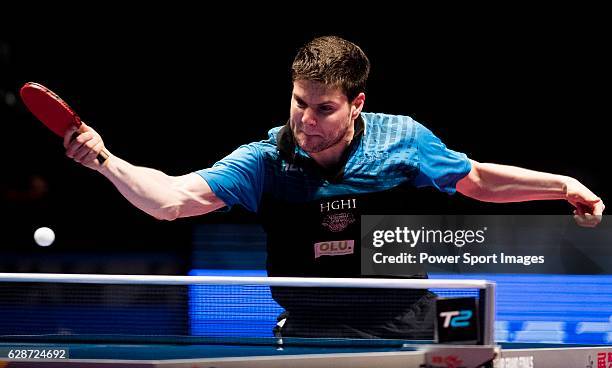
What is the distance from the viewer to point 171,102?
6180mm

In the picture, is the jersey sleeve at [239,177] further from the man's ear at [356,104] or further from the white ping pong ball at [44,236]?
the white ping pong ball at [44,236]

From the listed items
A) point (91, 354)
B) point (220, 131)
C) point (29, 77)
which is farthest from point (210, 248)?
point (91, 354)

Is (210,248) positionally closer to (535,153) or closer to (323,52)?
(535,153)

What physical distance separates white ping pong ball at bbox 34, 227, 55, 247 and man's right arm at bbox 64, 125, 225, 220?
2.45 metres

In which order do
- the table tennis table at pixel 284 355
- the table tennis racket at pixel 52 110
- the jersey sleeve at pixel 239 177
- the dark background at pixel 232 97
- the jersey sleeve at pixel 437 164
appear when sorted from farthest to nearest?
1. the dark background at pixel 232 97
2. the jersey sleeve at pixel 437 164
3. the jersey sleeve at pixel 239 177
4. the table tennis racket at pixel 52 110
5. the table tennis table at pixel 284 355

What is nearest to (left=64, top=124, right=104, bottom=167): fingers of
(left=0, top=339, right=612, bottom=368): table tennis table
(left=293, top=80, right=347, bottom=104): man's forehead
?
(left=0, top=339, right=612, bottom=368): table tennis table

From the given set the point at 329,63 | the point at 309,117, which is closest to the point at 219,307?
the point at 309,117

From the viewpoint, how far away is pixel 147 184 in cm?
366

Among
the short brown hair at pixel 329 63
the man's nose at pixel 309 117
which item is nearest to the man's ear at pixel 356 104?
the short brown hair at pixel 329 63

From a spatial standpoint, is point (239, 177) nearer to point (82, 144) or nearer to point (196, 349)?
point (82, 144)

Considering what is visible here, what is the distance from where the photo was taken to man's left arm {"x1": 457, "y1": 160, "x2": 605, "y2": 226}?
408cm

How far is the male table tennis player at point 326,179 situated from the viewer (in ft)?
12.3

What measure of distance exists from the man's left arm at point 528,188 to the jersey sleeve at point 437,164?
0.08m

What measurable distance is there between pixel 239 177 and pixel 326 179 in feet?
1.29
